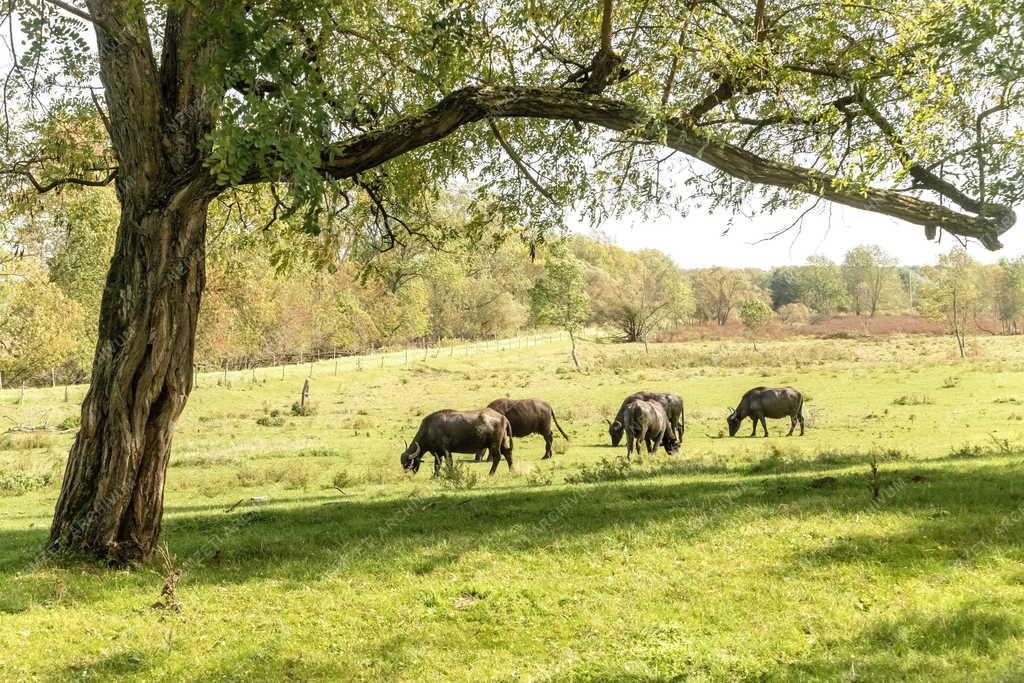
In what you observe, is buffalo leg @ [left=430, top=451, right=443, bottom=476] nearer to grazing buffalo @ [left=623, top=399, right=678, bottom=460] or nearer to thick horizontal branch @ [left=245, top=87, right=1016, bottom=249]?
grazing buffalo @ [left=623, top=399, right=678, bottom=460]

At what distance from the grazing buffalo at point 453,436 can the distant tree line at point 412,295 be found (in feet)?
14.7

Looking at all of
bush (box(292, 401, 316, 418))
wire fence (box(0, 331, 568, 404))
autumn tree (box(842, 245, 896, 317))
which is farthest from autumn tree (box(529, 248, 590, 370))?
autumn tree (box(842, 245, 896, 317))

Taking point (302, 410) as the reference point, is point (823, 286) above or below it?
above

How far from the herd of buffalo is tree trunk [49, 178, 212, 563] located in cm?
1004

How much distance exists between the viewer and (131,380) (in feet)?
30.8

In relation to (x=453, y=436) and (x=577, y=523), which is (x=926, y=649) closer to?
(x=577, y=523)

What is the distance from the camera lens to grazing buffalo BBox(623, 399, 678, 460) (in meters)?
22.9

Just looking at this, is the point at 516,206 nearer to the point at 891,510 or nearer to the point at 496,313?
the point at 891,510

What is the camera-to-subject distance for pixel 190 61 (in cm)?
982

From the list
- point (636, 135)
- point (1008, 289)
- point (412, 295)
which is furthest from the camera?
point (1008, 289)

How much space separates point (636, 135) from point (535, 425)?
1565 cm

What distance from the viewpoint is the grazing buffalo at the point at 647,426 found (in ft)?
75.2

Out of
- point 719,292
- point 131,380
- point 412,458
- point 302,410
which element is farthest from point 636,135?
point 719,292

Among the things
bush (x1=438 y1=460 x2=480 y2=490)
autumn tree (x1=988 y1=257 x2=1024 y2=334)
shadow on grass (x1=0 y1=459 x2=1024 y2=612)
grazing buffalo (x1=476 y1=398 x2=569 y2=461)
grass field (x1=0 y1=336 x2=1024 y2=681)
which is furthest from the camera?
autumn tree (x1=988 y1=257 x2=1024 y2=334)
